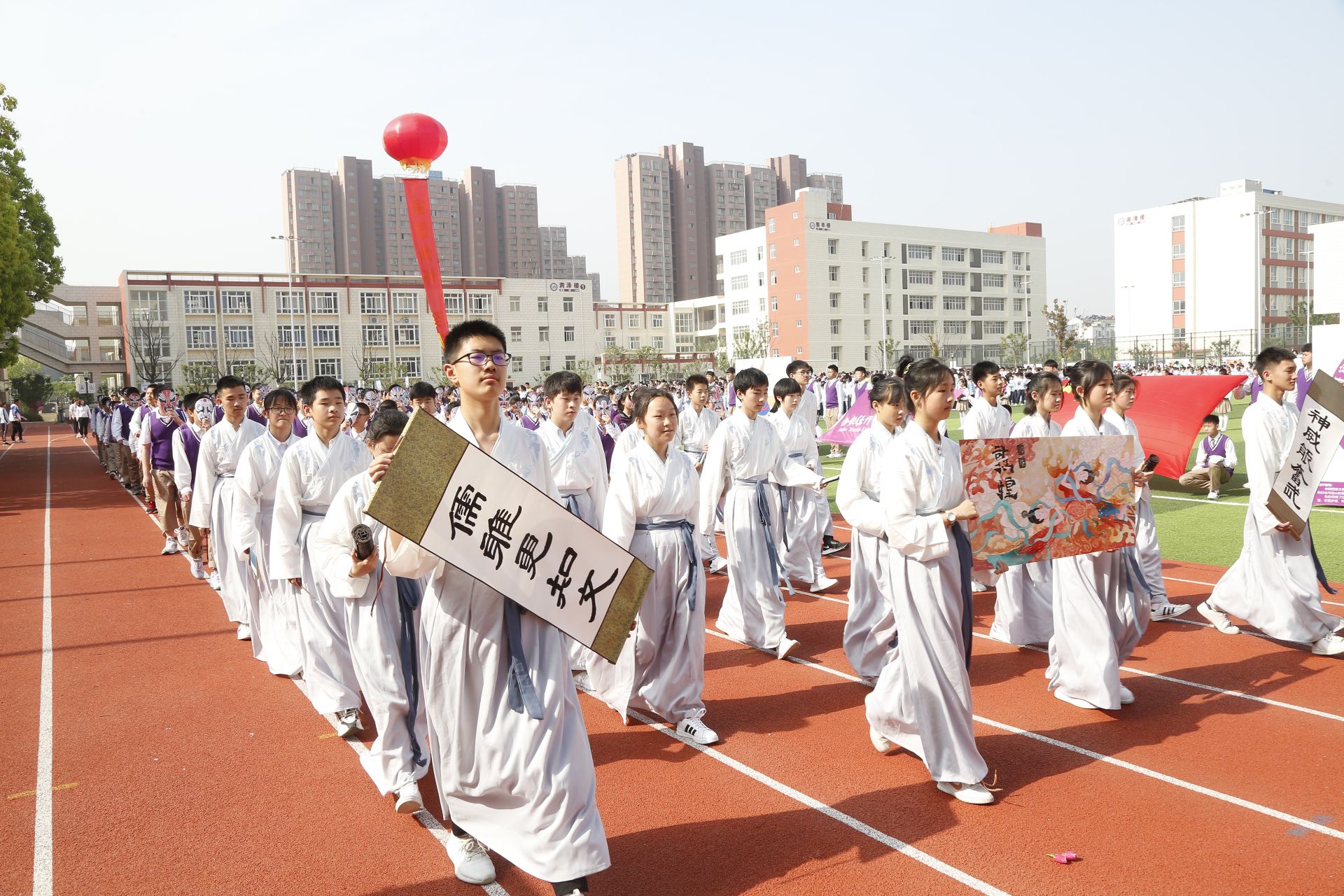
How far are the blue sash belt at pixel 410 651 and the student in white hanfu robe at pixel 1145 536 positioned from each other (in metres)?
4.90

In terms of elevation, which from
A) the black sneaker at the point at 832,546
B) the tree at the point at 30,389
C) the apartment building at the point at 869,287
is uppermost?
the apartment building at the point at 869,287

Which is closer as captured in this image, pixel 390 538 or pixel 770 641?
pixel 390 538

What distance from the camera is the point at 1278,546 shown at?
6.13 meters

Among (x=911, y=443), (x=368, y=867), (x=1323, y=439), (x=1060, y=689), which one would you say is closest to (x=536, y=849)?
(x=368, y=867)

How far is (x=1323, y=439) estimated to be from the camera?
5906 mm

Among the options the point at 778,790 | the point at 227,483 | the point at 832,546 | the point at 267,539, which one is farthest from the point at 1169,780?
the point at 227,483

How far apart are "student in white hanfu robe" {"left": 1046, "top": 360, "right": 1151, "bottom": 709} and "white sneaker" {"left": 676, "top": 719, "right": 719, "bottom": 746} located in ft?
6.41

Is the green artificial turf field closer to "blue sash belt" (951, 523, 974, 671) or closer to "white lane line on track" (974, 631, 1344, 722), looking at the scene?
"white lane line on track" (974, 631, 1344, 722)

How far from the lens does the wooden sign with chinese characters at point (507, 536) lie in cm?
296

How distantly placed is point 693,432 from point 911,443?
6.48 metres

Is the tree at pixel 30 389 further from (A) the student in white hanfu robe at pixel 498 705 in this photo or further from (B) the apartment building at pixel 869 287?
(A) the student in white hanfu robe at pixel 498 705

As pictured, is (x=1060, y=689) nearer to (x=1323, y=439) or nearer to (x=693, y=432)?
(x=1323, y=439)

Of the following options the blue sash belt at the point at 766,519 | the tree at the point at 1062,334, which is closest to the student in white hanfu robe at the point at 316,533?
the blue sash belt at the point at 766,519

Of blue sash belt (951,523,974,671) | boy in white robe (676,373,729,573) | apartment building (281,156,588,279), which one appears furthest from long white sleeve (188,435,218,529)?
apartment building (281,156,588,279)
